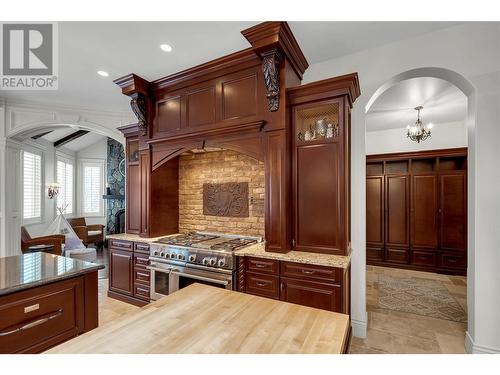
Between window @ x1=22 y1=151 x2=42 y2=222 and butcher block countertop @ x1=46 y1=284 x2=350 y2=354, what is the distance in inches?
261

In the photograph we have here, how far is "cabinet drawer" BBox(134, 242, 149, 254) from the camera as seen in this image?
10.6 ft

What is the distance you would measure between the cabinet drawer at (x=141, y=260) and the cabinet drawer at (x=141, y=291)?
27cm

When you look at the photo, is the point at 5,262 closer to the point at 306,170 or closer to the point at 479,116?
the point at 306,170

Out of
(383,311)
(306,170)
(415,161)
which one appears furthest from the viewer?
(415,161)

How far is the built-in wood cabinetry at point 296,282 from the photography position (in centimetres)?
217

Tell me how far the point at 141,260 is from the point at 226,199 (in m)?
1.39

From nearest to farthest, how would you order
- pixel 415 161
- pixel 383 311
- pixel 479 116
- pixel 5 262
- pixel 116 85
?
pixel 5 262
pixel 479 116
pixel 383 311
pixel 116 85
pixel 415 161

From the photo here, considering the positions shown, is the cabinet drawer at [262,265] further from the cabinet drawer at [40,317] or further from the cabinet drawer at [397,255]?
the cabinet drawer at [397,255]

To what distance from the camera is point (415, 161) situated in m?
5.12

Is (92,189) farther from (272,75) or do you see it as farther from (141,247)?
(272,75)

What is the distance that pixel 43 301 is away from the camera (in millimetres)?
1656

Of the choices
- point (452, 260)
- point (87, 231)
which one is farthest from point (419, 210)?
point (87, 231)

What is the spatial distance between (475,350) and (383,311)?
100 cm

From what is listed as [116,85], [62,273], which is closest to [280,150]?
[62,273]
